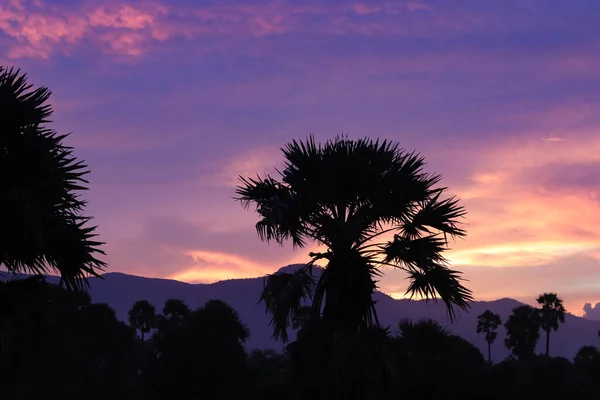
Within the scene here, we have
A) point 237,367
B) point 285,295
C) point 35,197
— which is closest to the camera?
point 35,197

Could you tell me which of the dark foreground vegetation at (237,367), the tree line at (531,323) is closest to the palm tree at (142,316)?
the dark foreground vegetation at (237,367)

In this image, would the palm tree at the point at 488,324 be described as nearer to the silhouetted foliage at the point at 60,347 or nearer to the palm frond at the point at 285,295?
the silhouetted foliage at the point at 60,347

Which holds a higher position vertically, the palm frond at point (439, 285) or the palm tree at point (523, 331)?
the palm tree at point (523, 331)

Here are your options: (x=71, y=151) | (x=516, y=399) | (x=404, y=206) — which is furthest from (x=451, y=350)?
(x=71, y=151)

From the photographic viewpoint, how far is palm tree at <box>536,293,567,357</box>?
100062 mm

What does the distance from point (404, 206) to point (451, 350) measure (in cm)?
2235

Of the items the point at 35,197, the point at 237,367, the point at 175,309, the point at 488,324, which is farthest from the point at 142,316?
the point at 35,197

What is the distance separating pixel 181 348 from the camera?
52031 millimetres

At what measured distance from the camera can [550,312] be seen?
101062 mm

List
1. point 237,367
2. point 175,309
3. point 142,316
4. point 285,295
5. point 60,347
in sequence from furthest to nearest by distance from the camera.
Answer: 1. point 142,316
2. point 175,309
3. point 237,367
4. point 60,347
5. point 285,295

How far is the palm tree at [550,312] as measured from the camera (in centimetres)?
10006

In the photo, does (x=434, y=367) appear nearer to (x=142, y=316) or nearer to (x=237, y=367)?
(x=237, y=367)

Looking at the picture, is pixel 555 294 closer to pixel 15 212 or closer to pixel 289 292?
pixel 289 292

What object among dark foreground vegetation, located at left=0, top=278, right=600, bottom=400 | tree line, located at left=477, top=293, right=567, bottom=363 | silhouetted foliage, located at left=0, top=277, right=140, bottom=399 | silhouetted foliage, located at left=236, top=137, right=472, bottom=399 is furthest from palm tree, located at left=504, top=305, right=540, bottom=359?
silhouetted foliage, located at left=236, top=137, right=472, bottom=399
